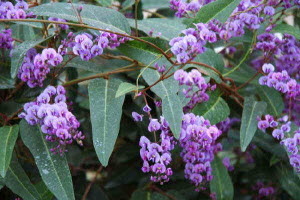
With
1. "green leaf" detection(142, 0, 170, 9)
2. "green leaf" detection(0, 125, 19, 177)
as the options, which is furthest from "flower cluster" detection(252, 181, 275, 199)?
"green leaf" detection(0, 125, 19, 177)

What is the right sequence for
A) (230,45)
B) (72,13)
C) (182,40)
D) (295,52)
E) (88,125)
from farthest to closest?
(230,45) → (88,125) → (295,52) → (72,13) → (182,40)

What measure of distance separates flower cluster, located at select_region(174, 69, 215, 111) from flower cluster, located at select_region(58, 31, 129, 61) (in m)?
0.20

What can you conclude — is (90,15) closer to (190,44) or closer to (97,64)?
(97,64)

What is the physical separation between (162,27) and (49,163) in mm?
550

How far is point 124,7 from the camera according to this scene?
1726 mm

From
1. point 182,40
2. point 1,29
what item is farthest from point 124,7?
point 182,40

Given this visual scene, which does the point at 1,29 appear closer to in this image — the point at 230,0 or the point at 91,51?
the point at 91,51

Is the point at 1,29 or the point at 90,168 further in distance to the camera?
the point at 90,168

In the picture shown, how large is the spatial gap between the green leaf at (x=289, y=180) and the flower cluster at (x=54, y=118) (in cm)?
77

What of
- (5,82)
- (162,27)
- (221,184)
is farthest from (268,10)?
(5,82)

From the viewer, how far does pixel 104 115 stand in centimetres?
121

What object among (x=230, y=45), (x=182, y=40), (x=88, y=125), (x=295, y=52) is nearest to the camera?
(x=182, y=40)

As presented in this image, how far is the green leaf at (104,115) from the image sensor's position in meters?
1.15

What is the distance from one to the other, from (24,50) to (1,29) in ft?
0.51
